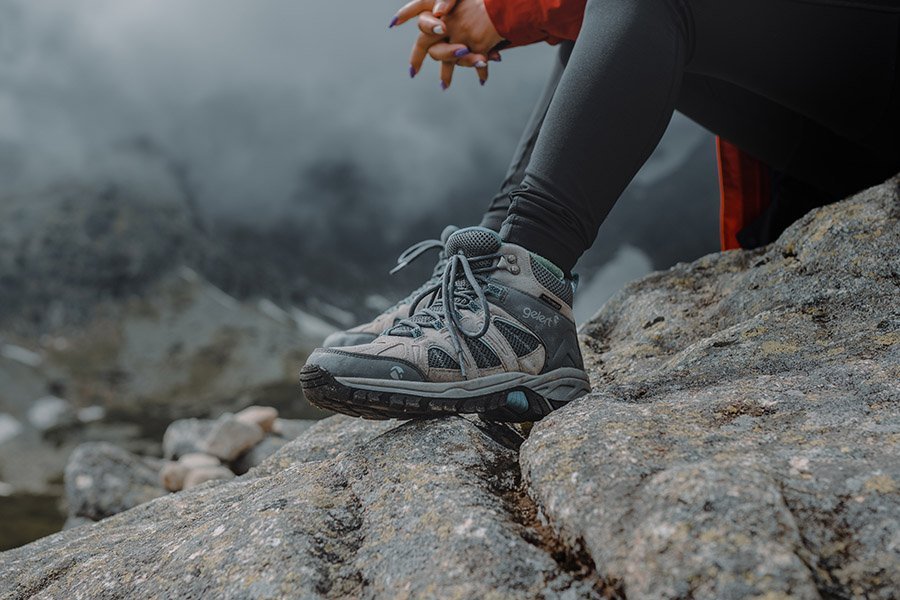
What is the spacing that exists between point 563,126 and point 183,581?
2.28 meters

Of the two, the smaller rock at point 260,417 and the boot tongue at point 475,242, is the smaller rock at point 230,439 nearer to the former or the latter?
the smaller rock at point 260,417

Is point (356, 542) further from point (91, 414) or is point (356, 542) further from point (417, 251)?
point (91, 414)

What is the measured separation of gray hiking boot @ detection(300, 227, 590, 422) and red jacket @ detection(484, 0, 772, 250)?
147 cm

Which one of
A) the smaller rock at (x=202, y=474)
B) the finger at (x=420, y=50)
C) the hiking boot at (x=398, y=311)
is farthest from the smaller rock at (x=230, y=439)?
the finger at (x=420, y=50)

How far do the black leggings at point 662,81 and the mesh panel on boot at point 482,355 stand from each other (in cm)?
54

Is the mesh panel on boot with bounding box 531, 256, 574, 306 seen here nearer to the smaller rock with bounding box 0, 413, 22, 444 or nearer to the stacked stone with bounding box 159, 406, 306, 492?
the stacked stone with bounding box 159, 406, 306, 492

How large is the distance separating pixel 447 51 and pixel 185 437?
9811 mm

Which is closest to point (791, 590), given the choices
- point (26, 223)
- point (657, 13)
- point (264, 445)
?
point (657, 13)

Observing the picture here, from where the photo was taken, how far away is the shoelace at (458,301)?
2.69m

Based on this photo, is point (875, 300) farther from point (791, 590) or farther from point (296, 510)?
point (296, 510)

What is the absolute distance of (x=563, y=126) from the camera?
2.87m

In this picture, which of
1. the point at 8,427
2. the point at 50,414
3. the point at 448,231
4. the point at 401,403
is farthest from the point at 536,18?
the point at 50,414

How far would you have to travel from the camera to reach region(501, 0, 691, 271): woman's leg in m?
2.85

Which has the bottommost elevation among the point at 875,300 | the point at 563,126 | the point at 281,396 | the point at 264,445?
the point at 875,300
